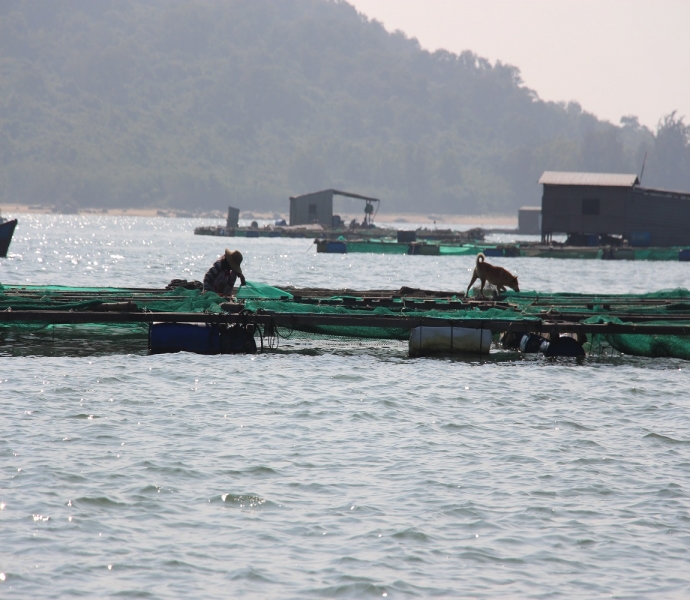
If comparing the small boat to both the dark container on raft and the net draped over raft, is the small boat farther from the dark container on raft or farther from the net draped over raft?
the dark container on raft

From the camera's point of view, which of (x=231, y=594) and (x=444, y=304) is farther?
(x=444, y=304)

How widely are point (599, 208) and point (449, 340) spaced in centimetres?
5487

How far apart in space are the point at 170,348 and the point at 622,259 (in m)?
58.5

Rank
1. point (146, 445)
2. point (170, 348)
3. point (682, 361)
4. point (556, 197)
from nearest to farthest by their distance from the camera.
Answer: point (146, 445)
point (170, 348)
point (682, 361)
point (556, 197)

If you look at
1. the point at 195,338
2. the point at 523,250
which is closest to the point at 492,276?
the point at 195,338

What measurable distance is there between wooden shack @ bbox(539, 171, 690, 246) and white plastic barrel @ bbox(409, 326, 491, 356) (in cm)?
5264

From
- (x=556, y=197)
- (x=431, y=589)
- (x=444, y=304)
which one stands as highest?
(x=556, y=197)

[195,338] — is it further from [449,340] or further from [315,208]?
[315,208]

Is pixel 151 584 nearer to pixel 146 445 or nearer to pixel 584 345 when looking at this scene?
pixel 146 445

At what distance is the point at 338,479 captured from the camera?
11.2 m

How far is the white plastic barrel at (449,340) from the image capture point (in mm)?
20375

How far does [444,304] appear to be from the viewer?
2281 cm

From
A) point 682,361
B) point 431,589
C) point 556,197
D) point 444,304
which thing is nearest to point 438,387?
point 444,304

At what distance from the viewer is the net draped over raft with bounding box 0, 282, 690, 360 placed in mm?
20547
